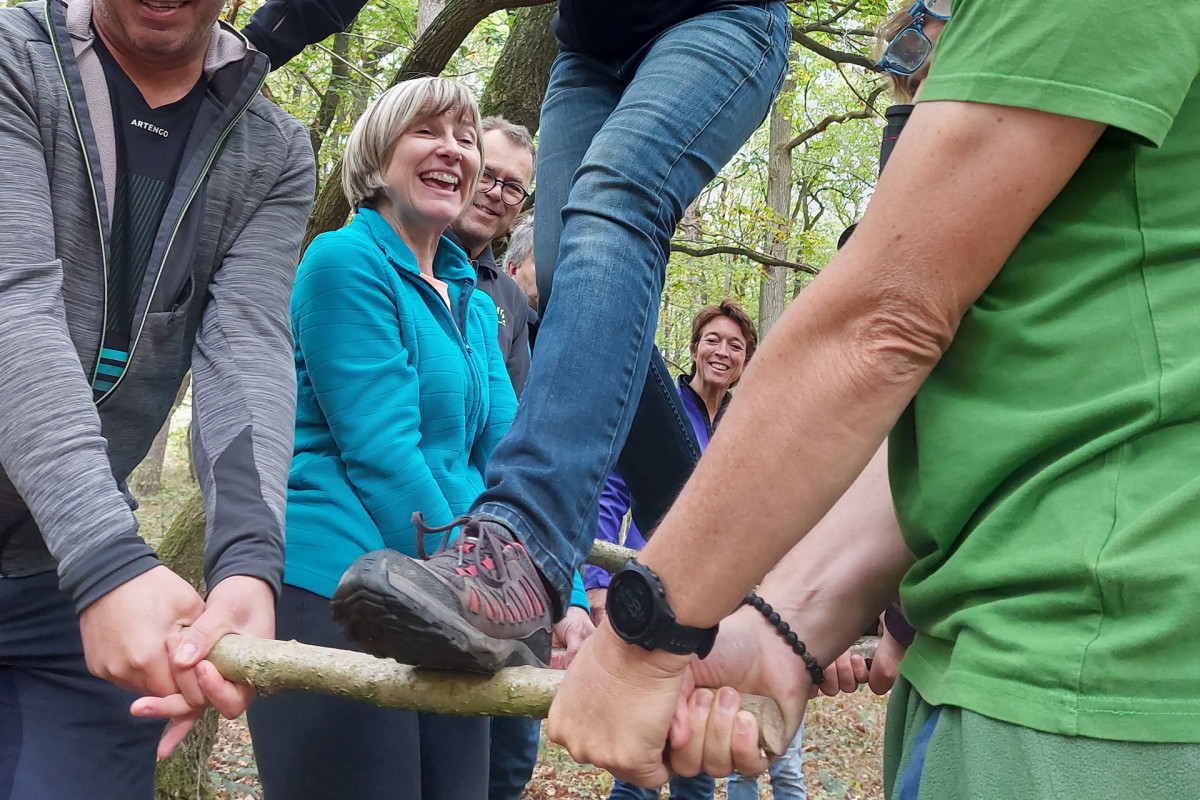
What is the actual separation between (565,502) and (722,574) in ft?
2.30

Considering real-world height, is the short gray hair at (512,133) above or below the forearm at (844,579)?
above

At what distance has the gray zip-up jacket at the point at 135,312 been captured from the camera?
5.54 ft

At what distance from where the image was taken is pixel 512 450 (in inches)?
70.6

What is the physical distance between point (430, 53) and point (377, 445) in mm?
3116

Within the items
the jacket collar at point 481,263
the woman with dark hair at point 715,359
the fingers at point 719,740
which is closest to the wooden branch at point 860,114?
the woman with dark hair at point 715,359

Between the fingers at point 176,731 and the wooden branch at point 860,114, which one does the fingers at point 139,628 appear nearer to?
the fingers at point 176,731

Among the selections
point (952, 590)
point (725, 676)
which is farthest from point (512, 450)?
point (952, 590)

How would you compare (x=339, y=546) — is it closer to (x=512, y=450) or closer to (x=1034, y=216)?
(x=512, y=450)

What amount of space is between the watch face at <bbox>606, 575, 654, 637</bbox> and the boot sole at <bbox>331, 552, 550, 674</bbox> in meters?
0.24

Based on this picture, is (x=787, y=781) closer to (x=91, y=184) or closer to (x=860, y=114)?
(x=91, y=184)

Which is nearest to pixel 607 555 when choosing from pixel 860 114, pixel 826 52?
pixel 826 52

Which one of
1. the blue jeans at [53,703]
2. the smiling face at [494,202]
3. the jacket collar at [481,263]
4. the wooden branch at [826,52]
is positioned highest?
the wooden branch at [826,52]

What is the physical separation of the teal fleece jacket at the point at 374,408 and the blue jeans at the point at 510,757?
4.20 ft

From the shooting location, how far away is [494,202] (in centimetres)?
393
